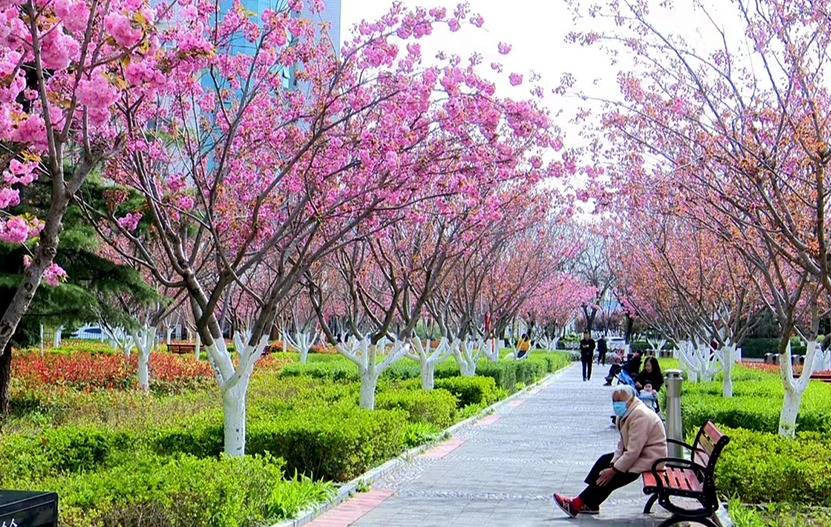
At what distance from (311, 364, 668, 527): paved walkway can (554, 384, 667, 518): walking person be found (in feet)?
0.48

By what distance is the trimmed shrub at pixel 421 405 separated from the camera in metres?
13.6

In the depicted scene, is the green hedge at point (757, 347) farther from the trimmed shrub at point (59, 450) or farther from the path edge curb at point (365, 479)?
the trimmed shrub at point (59, 450)

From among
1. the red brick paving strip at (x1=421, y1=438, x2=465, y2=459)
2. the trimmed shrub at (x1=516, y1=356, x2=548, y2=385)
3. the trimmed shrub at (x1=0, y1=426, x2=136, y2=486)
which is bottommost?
the red brick paving strip at (x1=421, y1=438, x2=465, y2=459)

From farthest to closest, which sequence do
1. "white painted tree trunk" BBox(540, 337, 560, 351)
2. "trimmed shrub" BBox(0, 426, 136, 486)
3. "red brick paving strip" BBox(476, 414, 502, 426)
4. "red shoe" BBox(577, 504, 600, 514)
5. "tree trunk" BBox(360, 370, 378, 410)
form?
"white painted tree trunk" BBox(540, 337, 560, 351) < "red brick paving strip" BBox(476, 414, 502, 426) < "tree trunk" BBox(360, 370, 378, 410) < "trimmed shrub" BBox(0, 426, 136, 486) < "red shoe" BBox(577, 504, 600, 514)

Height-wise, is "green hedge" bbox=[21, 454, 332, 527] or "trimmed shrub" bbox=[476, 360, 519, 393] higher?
"trimmed shrub" bbox=[476, 360, 519, 393]

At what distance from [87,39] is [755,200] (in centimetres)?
597

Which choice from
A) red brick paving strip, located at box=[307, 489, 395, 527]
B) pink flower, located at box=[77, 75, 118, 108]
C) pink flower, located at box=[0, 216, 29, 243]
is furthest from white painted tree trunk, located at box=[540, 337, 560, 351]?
pink flower, located at box=[77, 75, 118, 108]

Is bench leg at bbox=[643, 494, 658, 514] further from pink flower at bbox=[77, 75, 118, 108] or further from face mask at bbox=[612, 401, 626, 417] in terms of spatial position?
pink flower at bbox=[77, 75, 118, 108]

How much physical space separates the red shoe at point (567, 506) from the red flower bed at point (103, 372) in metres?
11.5

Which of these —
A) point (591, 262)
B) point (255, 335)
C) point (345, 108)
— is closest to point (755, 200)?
point (345, 108)

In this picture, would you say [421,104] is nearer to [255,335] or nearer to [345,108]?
[345,108]

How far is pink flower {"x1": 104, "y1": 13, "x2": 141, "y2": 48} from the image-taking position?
191 inches

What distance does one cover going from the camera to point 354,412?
11094 mm

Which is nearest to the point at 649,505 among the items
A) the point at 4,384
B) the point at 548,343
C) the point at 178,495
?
the point at 178,495
